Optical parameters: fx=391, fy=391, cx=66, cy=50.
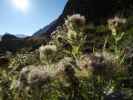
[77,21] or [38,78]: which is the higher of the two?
[77,21]

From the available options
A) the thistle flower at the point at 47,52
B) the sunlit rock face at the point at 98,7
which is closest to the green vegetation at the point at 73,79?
the thistle flower at the point at 47,52

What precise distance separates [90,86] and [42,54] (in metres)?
1.12

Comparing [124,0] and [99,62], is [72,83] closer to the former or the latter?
[99,62]

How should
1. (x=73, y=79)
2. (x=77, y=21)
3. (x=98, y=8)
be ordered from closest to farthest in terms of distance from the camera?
1. (x=73, y=79)
2. (x=77, y=21)
3. (x=98, y=8)

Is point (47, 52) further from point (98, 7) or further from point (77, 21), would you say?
point (98, 7)

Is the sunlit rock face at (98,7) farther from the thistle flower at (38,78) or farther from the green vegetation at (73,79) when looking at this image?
the thistle flower at (38,78)

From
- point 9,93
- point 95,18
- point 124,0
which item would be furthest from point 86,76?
point 95,18

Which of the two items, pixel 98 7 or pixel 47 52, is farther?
pixel 98 7

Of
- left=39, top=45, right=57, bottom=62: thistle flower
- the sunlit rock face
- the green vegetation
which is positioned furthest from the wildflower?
the sunlit rock face

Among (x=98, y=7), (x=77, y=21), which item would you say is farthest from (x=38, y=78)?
(x=98, y=7)

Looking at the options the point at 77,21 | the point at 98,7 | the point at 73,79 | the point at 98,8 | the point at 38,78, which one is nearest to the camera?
the point at 38,78

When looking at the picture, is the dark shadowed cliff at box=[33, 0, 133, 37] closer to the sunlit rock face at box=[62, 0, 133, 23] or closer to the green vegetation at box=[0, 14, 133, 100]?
the sunlit rock face at box=[62, 0, 133, 23]

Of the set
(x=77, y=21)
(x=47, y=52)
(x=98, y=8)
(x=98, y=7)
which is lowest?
(x=47, y=52)

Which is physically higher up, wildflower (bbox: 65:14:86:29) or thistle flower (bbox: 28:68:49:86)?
wildflower (bbox: 65:14:86:29)
